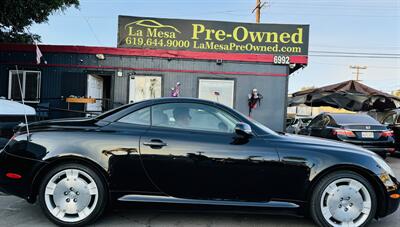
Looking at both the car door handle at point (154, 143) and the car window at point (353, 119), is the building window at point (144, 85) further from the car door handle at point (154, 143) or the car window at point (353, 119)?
the car door handle at point (154, 143)

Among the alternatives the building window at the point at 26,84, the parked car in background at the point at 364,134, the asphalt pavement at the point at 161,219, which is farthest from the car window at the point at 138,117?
the building window at the point at 26,84

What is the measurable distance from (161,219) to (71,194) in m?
1.10

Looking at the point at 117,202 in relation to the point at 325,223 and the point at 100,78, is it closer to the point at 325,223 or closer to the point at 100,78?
the point at 325,223

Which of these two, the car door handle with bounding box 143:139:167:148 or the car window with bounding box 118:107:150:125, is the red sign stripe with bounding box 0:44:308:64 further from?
the car door handle with bounding box 143:139:167:148

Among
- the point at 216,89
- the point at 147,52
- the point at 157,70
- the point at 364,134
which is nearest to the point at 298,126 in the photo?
the point at 216,89

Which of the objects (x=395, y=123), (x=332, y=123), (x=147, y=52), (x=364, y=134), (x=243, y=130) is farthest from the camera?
(x=147, y=52)

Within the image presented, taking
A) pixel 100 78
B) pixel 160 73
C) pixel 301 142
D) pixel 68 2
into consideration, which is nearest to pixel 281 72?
pixel 160 73

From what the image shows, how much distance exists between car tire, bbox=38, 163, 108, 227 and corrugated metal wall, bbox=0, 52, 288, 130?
881 cm

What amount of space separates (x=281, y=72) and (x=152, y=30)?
452 cm

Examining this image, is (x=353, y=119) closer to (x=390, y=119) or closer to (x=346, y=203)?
(x=390, y=119)

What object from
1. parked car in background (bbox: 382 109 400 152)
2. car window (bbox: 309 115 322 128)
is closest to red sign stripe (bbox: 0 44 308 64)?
car window (bbox: 309 115 322 128)

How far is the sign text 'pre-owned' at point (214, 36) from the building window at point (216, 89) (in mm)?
1141

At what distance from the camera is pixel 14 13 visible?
39.3 ft

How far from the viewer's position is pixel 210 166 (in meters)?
4.32
